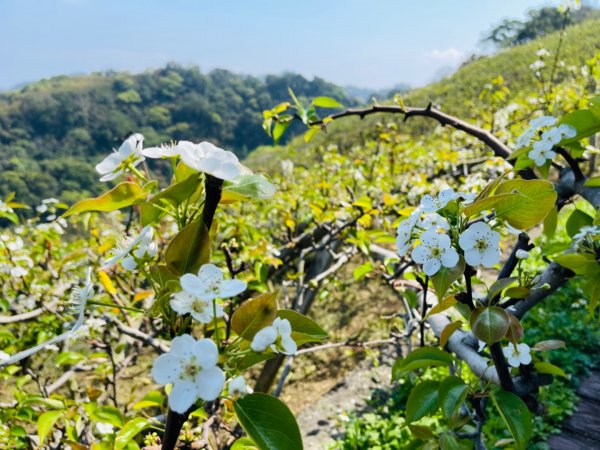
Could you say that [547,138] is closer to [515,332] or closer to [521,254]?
[521,254]

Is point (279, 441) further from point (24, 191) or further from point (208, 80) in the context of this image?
point (208, 80)

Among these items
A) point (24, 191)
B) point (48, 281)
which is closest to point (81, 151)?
point (24, 191)

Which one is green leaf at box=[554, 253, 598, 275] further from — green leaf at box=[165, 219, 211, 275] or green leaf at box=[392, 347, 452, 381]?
green leaf at box=[165, 219, 211, 275]

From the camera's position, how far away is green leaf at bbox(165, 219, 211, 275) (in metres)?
0.65

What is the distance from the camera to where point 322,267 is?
4.50 m

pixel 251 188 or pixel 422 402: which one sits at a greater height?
pixel 251 188

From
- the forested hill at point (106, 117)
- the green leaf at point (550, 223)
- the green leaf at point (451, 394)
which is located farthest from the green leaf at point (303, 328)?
the forested hill at point (106, 117)

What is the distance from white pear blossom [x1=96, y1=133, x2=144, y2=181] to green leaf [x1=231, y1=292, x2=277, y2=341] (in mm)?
339

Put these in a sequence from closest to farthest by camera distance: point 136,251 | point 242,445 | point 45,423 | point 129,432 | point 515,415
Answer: point 136,251 → point 515,415 → point 242,445 → point 129,432 → point 45,423

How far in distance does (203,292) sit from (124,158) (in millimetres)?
331

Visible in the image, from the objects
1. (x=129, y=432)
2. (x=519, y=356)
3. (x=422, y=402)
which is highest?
(x=519, y=356)

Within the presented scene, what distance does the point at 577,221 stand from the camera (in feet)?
3.93

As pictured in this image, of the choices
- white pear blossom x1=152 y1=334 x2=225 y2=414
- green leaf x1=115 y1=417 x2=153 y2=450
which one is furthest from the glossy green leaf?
green leaf x1=115 y1=417 x2=153 y2=450

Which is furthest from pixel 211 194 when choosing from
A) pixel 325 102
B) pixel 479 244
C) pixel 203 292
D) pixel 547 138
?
pixel 325 102
